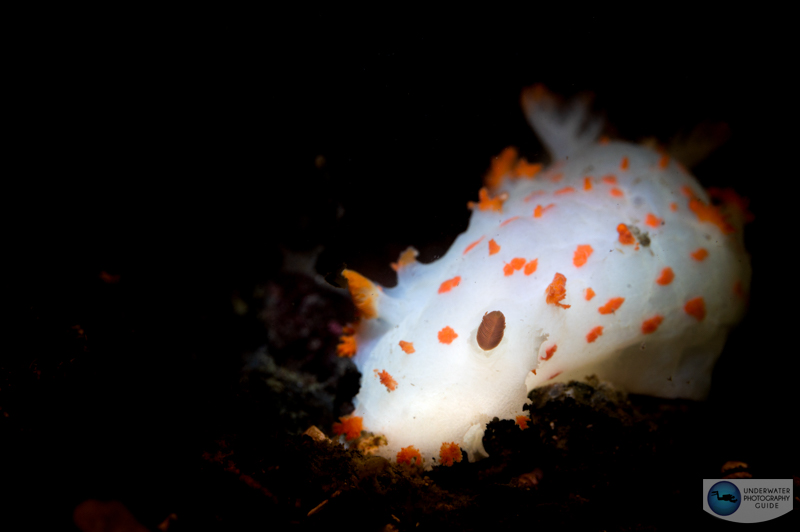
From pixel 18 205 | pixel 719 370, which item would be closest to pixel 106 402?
pixel 18 205

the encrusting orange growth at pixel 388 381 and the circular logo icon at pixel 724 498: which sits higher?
the encrusting orange growth at pixel 388 381

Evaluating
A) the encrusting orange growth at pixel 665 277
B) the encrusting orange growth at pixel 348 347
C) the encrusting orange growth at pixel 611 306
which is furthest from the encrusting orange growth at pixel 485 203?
the encrusting orange growth at pixel 348 347

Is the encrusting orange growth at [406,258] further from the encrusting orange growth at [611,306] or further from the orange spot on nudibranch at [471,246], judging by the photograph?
the encrusting orange growth at [611,306]

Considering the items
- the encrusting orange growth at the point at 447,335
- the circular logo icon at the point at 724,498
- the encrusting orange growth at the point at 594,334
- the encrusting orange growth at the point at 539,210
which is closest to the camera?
the circular logo icon at the point at 724,498

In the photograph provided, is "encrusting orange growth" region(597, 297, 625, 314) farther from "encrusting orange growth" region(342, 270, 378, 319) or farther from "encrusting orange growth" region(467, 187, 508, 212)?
"encrusting orange growth" region(342, 270, 378, 319)

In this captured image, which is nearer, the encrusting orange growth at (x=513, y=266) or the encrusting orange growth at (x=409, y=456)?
the encrusting orange growth at (x=409, y=456)

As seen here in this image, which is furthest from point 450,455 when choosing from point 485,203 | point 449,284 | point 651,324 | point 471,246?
point 485,203

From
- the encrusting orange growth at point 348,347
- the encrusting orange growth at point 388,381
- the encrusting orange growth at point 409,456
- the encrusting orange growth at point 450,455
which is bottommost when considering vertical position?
the encrusting orange growth at point 409,456

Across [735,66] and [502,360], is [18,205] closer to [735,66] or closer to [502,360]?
[502,360]
